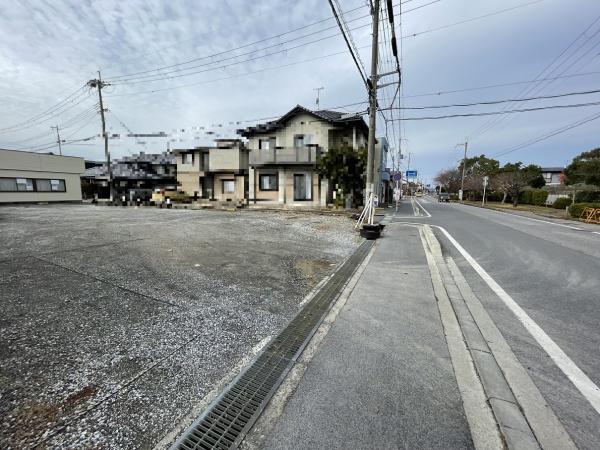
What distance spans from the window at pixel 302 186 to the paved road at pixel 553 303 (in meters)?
13.8

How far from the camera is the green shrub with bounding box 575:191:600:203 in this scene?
73.5 ft

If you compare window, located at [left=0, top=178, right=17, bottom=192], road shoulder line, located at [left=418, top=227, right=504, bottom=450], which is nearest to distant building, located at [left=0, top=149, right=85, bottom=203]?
window, located at [left=0, top=178, right=17, bottom=192]

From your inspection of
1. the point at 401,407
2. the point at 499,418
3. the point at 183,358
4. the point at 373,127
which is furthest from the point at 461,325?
the point at 373,127

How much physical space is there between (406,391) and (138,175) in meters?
35.8

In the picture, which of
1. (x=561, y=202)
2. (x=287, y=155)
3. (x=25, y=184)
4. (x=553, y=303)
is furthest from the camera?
(x=561, y=202)

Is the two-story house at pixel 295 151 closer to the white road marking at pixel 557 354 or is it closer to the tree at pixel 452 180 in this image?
the white road marking at pixel 557 354

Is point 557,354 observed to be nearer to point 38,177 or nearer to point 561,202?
point 561,202

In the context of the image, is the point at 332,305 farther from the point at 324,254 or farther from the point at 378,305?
the point at 324,254

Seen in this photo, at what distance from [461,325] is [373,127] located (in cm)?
893

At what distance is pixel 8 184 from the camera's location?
2189 cm

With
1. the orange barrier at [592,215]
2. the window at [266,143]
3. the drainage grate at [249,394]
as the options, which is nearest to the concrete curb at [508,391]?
the drainage grate at [249,394]

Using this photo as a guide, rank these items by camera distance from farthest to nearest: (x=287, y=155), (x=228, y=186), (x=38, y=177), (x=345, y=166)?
1. (x=228, y=186)
2. (x=38, y=177)
3. (x=287, y=155)
4. (x=345, y=166)

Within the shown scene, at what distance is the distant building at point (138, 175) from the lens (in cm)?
3131

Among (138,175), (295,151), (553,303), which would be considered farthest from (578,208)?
(138,175)
